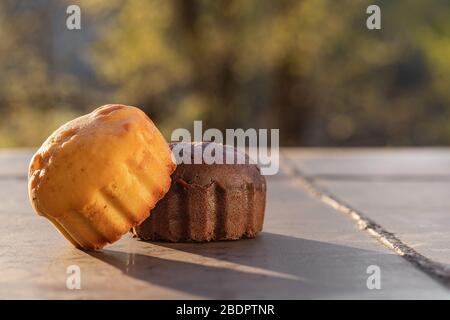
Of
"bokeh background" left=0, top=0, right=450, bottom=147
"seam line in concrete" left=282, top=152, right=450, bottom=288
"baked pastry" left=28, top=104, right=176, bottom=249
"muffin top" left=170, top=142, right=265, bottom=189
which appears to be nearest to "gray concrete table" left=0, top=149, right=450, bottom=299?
"seam line in concrete" left=282, top=152, right=450, bottom=288

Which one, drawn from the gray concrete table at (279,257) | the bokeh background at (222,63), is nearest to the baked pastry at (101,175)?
the gray concrete table at (279,257)

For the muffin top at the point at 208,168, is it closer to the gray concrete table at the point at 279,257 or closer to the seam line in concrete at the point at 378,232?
the gray concrete table at the point at 279,257

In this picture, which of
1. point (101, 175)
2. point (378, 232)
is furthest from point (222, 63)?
point (101, 175)

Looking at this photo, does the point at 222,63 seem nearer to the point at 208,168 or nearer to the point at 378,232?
the point at 378,232

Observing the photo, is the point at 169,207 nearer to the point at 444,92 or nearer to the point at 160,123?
the point at 160,123

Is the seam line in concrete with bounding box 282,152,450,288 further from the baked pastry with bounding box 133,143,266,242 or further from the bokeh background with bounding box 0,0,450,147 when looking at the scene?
the bokeh background with bounding box 0,0,450,147

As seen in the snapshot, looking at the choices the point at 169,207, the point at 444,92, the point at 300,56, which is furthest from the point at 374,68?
the point at 169,207
